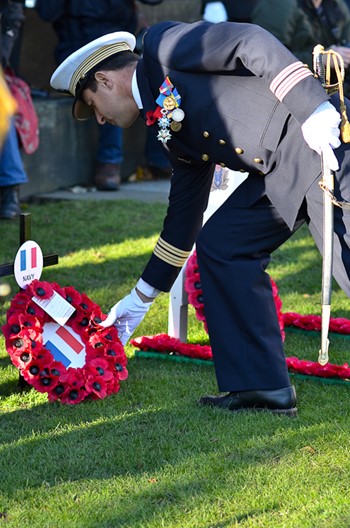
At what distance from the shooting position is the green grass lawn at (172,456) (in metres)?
3.13

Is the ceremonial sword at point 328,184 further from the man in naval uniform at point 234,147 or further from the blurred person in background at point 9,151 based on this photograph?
the blurred person in background at point 9,151

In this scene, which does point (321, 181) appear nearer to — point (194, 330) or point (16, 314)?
point (16, 314)

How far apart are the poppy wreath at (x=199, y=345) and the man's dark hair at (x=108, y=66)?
1.19 meters

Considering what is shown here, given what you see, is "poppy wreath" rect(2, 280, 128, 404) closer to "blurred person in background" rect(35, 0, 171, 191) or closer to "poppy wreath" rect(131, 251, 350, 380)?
"poppy wreath" rect(131, 251, 350, 380)

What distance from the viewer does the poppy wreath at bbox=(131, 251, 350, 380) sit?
444 centimetres

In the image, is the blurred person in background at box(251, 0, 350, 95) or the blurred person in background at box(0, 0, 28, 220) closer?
the blurred person in background at box(0, 0, 28, 220)

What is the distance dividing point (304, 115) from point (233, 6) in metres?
6.47

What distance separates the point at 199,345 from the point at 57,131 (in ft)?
16.2

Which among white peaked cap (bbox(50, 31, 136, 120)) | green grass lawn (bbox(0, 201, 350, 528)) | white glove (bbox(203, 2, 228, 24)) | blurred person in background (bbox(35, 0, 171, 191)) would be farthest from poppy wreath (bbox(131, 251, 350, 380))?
blurred person in background (bbox(35, 0, 171, 191))

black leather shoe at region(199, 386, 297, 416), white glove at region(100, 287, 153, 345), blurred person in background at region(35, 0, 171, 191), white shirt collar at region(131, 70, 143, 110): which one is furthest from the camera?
blurred person in background at region(35, 0, 171, 191)

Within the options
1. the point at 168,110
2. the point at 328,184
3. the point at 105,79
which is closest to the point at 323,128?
the point at 328,184

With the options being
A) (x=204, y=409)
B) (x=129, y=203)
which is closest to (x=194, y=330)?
(x=204, y=409)

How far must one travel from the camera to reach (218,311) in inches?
158

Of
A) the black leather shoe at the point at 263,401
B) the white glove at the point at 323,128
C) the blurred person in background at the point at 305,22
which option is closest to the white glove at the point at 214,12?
the blurred person in background at the point at 305,22
